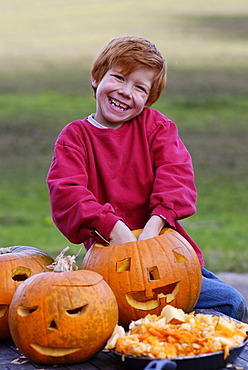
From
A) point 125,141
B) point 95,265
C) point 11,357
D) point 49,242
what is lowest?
point 49,242

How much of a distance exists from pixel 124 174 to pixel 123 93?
0.43 metres

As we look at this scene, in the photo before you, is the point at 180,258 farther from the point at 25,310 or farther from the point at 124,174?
the point at 25,310

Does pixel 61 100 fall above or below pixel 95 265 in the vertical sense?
below

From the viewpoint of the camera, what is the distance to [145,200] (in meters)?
4.11

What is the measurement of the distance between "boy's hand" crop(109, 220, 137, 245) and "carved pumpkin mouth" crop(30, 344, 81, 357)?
0.67 metres

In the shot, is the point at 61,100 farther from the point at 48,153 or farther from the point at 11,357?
the point at 11,357

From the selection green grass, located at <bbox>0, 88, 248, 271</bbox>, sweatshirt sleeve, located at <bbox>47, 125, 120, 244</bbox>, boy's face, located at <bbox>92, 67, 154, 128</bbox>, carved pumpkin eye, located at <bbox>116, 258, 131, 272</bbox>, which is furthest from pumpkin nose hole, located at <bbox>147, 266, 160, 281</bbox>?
green grass, located at <bbox>0, 88, 248, 271</bbox>

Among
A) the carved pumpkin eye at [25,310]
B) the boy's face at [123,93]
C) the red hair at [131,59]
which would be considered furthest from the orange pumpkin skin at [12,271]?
the red hair at [131,59]

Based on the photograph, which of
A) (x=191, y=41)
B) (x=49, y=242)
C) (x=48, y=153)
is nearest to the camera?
(x=49, y=242)

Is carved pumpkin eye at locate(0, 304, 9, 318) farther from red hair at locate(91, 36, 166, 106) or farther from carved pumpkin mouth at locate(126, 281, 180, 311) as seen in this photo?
red hair at locate(91, 36, 166, 106)

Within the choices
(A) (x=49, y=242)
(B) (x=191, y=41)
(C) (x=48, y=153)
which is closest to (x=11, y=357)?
(A) (x=49, y=242)

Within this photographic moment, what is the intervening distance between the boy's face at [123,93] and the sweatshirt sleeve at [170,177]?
190 mm

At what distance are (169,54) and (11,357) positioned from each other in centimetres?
2047

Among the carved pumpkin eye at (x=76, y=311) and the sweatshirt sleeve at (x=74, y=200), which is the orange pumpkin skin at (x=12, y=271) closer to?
the sweatshirt sleeve at (x=74, y=200)
